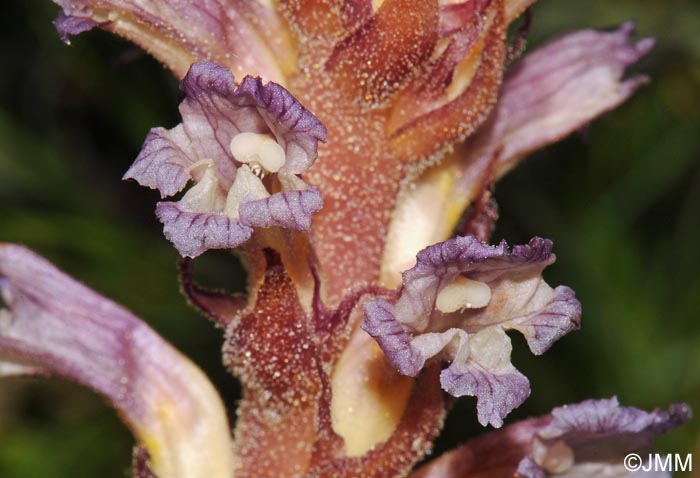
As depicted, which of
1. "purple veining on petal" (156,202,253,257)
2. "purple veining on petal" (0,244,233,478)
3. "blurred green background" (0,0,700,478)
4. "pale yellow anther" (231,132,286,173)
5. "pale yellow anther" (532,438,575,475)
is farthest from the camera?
"blurred green background" (0,0,700,478)

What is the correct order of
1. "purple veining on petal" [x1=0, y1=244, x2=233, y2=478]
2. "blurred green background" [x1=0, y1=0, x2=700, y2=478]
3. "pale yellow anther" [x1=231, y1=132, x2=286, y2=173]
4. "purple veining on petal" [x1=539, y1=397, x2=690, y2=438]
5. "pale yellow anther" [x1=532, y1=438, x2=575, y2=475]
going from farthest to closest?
"blurred green background" [x1=0, y1=0, x2=700, y2=478] → "purple veining on petal" [x1=0, y1=244, x2=233, y2=478] → "pale yellow anther" [x1=532, y1=438, x2=575, y2=475] → "purple veining on petal" [x1=539, y1=397, x2=690, y2=438] → "pale yellow anther" [x1=231, y1=132, x2=286, y2=173]

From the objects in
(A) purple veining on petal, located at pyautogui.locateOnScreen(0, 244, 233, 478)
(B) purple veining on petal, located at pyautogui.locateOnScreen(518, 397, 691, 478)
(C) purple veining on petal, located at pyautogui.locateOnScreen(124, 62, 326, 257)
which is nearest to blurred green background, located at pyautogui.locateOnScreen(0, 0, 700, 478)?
(A) purple veining on petal, located at pyautogui.locateOnScreen(0, 244, 233, 478)

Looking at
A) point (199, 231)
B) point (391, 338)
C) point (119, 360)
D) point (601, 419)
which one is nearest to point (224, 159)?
point (199, 231)

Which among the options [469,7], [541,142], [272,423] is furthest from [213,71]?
[541,142]

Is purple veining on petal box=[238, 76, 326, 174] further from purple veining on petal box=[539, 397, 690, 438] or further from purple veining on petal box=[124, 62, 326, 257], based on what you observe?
purple veining on petal box=[539, 397, 690, 438]

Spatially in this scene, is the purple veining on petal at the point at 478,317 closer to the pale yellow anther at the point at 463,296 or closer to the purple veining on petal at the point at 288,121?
the pale yellow anther at the point at 463,296

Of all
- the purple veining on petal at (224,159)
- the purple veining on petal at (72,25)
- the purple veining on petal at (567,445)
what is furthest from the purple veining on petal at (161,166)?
the purple veining on petal at (567,445)

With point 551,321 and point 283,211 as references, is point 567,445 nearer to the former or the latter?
point 551,321
